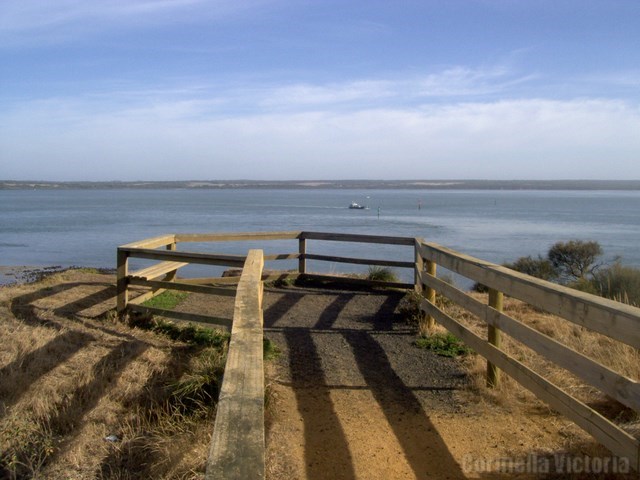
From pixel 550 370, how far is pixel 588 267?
64.5ft

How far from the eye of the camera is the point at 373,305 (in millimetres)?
9883

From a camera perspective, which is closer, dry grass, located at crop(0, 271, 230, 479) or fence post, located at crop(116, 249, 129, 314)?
dry grass, located at crop(0, 271, 230, 479)

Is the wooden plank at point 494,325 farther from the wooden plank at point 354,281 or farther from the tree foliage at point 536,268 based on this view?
the tree foliage at point 536,268

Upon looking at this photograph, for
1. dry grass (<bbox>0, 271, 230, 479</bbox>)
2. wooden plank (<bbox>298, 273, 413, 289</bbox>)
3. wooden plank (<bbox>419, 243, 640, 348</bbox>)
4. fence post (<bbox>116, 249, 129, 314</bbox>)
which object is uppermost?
wooden plank (<bbox>419, 243, 640, 348</bbox>)

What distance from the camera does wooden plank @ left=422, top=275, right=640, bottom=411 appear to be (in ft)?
10.2

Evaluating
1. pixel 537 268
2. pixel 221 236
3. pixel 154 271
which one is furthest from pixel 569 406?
pixel 537 268

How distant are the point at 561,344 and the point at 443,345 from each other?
335 centimetres

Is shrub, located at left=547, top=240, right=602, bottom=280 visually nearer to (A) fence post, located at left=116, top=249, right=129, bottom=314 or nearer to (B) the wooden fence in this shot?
(B) the wooden fence

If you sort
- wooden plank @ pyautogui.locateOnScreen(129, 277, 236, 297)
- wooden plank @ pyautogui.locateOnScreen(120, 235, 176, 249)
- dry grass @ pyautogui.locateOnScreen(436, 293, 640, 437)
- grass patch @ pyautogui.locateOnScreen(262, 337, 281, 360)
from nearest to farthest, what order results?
1. dry grass @ pyautogui.locateOnScreen(436, 293, 640, 437)
2. grass patch @ pyautogui.locateOnScreen(262, 337, 281, 360)
3. wooden plank @ pyautogui.locateOnScreen(129, 277, 236, 297)
4. wooden plank @ pyautogui.locateOnScreen(120, 235, 176, 249)

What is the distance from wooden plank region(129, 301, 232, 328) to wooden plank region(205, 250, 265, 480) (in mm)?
3486

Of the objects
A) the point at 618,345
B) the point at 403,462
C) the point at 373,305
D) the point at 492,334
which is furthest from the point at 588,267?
the point at 403,462

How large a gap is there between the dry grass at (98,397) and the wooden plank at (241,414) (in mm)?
964

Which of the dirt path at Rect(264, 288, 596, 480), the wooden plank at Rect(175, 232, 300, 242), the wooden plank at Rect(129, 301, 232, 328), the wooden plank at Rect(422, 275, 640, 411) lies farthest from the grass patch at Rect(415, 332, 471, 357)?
the wooden plank at Rect(175, 232, 300, 242)

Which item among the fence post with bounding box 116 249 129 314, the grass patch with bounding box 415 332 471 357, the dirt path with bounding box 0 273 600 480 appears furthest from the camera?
the fence post with bounding box 116 249 129 314
